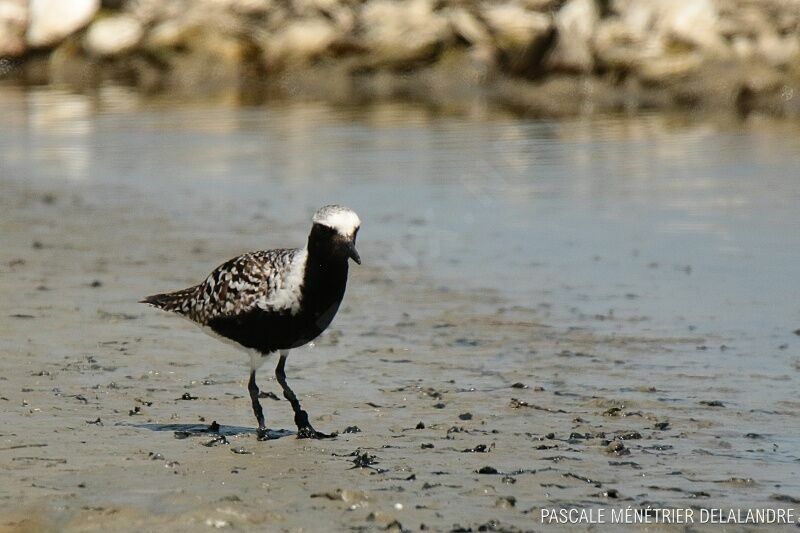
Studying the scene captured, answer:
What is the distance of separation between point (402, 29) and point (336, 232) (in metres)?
23.5

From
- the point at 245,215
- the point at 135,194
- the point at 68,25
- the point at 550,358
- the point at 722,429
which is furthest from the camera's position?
the point at 68,25

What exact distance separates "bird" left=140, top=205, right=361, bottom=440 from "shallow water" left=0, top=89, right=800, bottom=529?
1.76ft

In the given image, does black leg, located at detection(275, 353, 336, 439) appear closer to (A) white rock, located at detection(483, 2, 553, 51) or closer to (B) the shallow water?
(B) the shallow water

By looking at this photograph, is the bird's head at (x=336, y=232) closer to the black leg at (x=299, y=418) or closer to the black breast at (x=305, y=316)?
the black breast at (x=305, y=316)

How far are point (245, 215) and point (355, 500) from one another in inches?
373

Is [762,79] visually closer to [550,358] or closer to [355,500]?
[550,358]

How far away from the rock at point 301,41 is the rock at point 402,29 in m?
1.03

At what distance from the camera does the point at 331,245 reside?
776 centimetres

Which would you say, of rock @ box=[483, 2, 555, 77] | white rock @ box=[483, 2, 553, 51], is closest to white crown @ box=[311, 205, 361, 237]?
rock @ box=[483, 2, 555, 77]

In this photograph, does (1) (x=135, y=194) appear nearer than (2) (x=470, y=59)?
Yes

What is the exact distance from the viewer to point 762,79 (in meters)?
27.0

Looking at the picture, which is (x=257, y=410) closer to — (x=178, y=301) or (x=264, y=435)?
(x=264, y=435)

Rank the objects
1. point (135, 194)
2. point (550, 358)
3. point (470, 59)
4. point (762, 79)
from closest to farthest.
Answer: point (550, 358), point (135, 194), point (762, 79), point (470, 59)

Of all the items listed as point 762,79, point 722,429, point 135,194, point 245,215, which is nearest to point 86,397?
point 722,429
